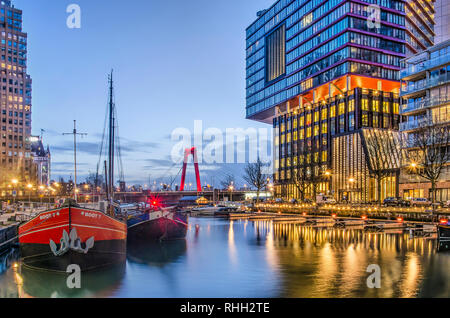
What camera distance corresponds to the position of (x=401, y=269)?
2536cm

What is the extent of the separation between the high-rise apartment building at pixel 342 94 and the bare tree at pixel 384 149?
8.3 inches

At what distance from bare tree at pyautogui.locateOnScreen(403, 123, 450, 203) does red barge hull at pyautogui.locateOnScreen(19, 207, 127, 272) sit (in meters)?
41.9

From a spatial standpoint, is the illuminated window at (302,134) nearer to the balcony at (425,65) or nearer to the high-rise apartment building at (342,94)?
the high-rise apartment building at (342,94)

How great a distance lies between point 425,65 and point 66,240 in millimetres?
70084

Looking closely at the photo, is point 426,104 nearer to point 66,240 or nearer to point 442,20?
point 442,20

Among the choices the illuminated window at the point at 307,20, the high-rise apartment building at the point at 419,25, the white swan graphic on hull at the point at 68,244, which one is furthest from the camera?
the illuminated window at the point at 307,20

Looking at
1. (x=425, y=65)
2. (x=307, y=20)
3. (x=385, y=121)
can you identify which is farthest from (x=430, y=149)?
(x=307, y=20)

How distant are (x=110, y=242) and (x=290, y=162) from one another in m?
103

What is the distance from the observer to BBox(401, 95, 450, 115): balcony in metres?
69.3

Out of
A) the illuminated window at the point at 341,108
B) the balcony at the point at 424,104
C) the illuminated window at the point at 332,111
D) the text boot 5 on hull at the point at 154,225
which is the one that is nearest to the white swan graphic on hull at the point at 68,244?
the text boot 5 on hull at the point at 154,225

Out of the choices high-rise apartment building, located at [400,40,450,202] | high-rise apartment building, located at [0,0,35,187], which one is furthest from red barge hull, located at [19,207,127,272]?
high-rise apartment building, located at [0,0,35,187]

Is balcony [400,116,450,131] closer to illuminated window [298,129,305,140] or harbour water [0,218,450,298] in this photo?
harbour water [0,218,450,298]

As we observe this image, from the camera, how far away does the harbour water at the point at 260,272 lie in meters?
20.9

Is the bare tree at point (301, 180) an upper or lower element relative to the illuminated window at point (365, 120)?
lower
